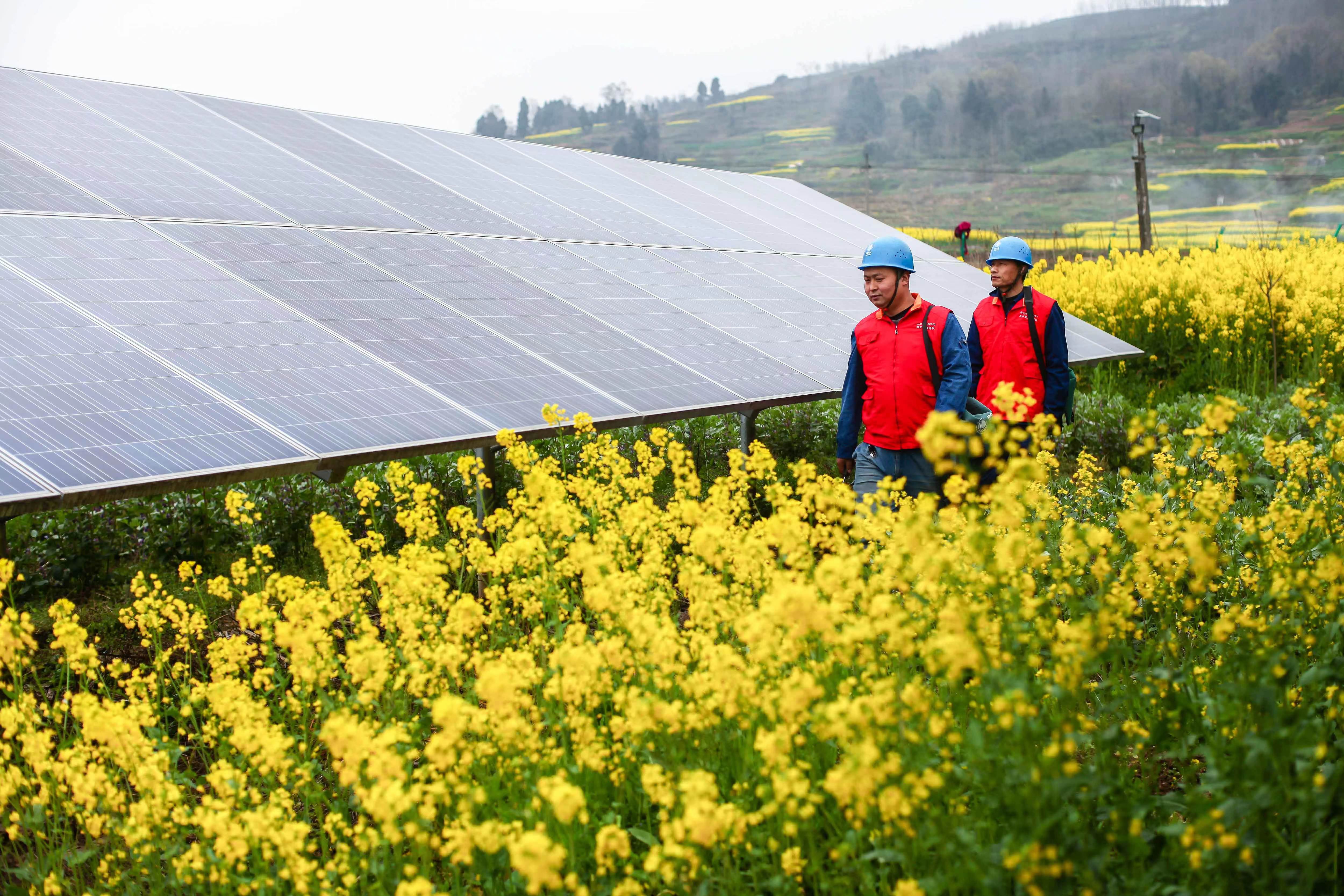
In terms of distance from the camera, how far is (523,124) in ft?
484

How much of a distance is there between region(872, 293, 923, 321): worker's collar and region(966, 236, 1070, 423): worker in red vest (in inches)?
41.5

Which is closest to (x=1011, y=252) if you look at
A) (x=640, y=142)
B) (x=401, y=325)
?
(x=401, y=325)

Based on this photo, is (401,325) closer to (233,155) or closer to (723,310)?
(723,310)

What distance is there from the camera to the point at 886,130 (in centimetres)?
13150

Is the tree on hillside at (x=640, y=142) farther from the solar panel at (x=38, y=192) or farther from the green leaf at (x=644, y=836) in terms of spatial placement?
the green leaf at (x=644, y=836)

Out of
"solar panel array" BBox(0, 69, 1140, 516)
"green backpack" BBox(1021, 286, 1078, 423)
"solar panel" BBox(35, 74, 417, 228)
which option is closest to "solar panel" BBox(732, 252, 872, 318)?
"solar panel array" BBox(0, 69, 1140, 516)

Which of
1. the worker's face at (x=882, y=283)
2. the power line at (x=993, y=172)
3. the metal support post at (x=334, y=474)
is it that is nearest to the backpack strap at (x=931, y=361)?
the worker's face at (x=882, y=283)

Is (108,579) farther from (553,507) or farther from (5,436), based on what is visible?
(553,507)

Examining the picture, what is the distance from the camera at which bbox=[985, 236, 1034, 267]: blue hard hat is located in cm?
730

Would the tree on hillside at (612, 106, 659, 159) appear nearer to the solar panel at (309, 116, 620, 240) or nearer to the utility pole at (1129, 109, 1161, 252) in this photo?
the utility pole at (1129, 109, 1161, 252)

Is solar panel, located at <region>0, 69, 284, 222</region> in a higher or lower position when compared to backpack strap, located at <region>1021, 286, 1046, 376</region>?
higher

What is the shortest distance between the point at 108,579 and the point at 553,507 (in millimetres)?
5085

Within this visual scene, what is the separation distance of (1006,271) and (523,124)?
14821cm

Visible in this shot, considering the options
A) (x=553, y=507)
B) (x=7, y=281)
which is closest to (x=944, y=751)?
(x=553, y=507)
